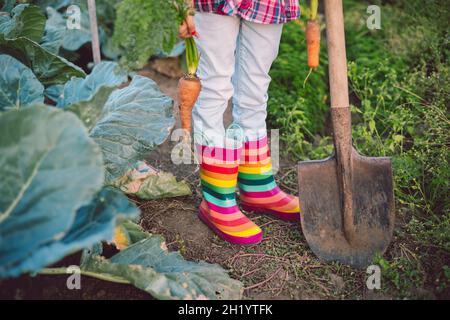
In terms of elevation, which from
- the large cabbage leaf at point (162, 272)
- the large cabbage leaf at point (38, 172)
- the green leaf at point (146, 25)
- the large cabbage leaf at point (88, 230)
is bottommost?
the large cabbage leaf at point (162, 272)

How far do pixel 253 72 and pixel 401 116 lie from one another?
1.08 m

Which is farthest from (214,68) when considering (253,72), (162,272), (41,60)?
(41,60)

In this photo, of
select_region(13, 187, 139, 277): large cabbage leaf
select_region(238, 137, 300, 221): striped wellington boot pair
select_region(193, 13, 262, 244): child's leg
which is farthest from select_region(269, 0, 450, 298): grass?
select_region(13, 187, 139, 277): large cabbage leaf

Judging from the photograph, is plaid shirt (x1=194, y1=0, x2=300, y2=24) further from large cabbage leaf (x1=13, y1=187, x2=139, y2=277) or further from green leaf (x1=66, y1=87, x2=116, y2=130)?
large cabbage leaf (x1=13, y1=187, x2=139, y2=277)

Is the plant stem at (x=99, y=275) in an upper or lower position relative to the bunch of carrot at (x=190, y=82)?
lower

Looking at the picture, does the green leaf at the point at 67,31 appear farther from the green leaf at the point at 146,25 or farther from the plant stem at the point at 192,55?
the plant stem at the point at 192,55

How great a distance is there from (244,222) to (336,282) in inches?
17.9

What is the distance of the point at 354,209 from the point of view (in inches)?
79.8

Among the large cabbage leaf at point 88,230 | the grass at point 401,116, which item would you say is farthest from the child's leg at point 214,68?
the grass at point 401,116

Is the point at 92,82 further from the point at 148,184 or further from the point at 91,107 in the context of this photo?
the point at 148,184

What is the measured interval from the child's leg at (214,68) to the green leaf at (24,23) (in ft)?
2.75

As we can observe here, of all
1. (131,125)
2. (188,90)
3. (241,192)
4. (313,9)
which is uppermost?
(313,9)

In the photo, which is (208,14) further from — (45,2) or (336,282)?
(45,2)

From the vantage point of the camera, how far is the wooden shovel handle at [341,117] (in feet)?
6.35
